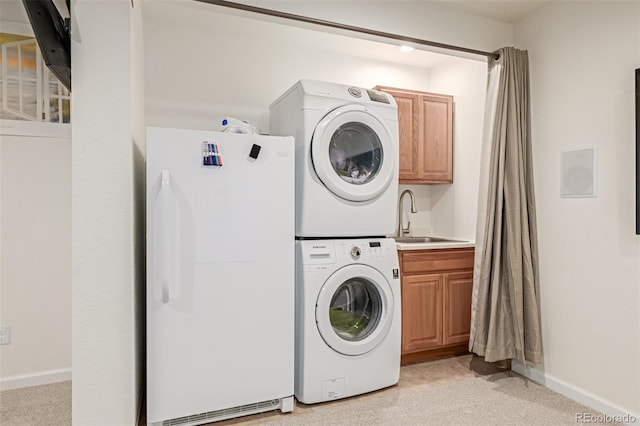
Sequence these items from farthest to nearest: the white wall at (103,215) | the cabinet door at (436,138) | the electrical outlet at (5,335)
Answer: the cabinet door at (436,138), the electrical outlet at (5,335), the white wall at (103,215)

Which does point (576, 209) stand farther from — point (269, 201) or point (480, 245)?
point (269, 201)

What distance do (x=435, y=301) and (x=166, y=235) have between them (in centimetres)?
208

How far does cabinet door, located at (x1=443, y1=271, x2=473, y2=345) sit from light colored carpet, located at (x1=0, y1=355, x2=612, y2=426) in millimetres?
376

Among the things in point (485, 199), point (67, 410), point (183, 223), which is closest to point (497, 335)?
point (485, 199)

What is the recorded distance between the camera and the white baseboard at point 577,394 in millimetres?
2186

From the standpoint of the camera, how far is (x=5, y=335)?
2607 millimetres

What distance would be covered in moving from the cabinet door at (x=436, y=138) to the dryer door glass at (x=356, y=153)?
993 millimetres

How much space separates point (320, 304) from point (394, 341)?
2.06ft

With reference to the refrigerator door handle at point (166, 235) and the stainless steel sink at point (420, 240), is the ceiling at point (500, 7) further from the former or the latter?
the refrigerator door handle at point (166, 235)

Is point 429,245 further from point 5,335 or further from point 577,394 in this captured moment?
point 5,335

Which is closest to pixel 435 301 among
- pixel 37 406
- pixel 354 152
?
pixel 354 152

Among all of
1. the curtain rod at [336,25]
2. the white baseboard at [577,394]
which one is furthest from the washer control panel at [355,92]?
the white baseboard at [577,394]

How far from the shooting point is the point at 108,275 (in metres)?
1.93

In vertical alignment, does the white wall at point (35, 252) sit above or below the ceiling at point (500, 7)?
below
